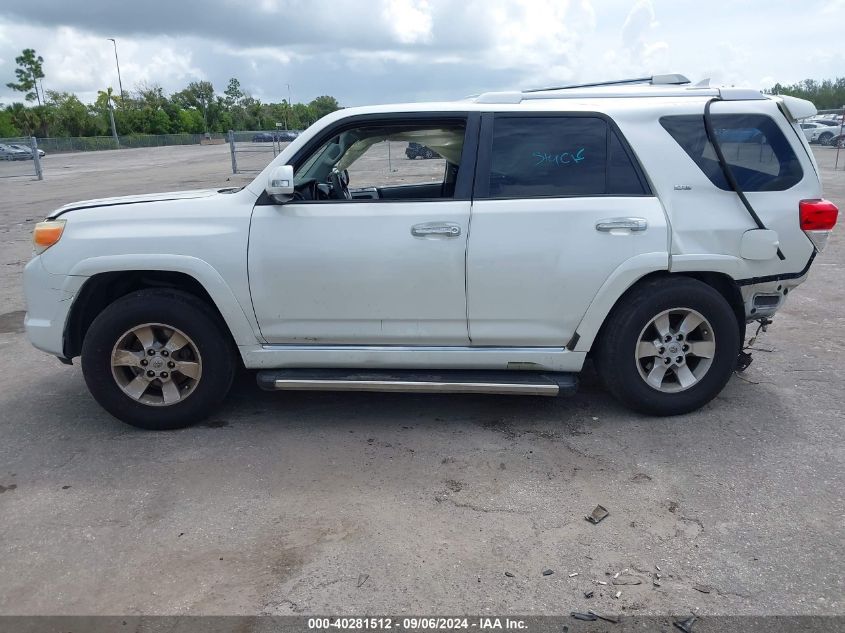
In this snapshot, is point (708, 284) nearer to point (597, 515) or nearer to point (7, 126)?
point (597, 515)

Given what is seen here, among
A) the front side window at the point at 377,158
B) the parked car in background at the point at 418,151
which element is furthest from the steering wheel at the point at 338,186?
the parked car in background at the point at 418,151

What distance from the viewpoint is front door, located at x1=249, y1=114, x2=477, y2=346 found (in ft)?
13.5

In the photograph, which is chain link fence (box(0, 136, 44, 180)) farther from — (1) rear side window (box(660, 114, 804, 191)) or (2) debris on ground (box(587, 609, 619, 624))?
(2) debris on ground (box(587, 609, 619, 624))

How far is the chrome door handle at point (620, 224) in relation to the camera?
161 inches

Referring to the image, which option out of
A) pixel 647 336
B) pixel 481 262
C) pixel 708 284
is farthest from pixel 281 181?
pixel 708 284

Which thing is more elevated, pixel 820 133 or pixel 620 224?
pixel 620 224

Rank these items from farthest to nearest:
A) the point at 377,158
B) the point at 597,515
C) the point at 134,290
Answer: the point at 377,158
the point at 134,290
the point at 597,515

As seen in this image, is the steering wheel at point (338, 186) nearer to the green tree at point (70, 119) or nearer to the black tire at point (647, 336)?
the black tire at point (647, 336)

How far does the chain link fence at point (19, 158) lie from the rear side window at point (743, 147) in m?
27.4

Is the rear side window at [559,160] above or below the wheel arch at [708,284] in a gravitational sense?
above

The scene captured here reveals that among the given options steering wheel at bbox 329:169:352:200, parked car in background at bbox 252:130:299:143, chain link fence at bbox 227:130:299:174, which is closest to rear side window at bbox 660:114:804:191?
steering wheel at bbox 329:169:352:200

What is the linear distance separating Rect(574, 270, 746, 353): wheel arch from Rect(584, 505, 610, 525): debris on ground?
1114 millimetres

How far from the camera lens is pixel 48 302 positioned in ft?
14.1

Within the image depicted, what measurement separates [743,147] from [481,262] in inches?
69.0
